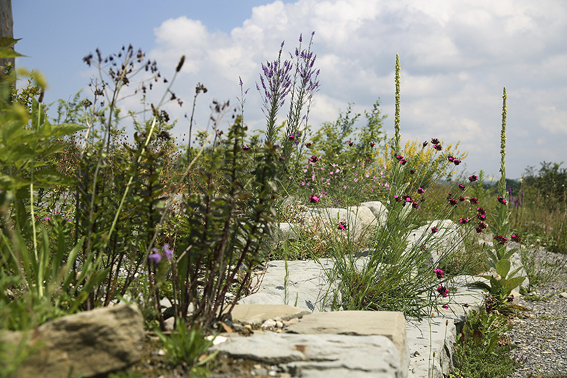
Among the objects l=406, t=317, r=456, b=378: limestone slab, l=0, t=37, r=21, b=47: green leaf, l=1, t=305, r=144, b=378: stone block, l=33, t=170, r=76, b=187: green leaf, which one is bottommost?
l=406, t=317, r=456, b=378: limestone slab

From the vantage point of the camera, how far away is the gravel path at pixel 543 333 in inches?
135

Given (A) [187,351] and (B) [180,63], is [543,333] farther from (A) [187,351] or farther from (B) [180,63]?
(B) [180,63]

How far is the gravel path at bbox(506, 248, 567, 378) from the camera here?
11.2 feet

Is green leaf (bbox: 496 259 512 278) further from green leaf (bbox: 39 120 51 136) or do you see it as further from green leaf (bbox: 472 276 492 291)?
green leaf (bbox: 39 120 51 136)

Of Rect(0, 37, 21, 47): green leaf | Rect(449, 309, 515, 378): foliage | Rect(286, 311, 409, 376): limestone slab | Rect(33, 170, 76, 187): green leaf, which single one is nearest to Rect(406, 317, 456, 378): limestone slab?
Rect(449, 309, 515, 378): foliage

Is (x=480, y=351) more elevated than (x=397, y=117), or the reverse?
(x=397, y=117)

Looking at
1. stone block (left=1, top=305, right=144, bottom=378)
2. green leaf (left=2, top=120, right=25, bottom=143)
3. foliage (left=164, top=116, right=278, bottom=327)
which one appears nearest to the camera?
stone block (left=1, top=305, right=144, bottom=378)

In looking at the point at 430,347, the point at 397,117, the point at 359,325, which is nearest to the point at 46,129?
the point at 359,325

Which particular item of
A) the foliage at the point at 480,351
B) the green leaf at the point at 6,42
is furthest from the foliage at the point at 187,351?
the foliage at the point at 480,351

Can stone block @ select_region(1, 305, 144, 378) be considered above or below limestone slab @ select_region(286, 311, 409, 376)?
above

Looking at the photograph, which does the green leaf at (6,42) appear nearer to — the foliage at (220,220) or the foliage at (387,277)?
the foliage at (220,220)

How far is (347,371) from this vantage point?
1570mm

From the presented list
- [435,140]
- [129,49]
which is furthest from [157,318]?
[435,140]

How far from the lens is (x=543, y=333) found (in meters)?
4.16
